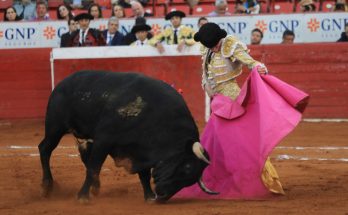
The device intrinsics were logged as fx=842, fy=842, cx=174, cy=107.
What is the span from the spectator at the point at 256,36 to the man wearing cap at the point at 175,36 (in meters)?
0.82

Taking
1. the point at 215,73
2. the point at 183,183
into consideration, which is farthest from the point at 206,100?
the point at 183,183

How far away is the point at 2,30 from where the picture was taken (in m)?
12.6

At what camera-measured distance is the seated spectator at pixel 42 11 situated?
12.9 m

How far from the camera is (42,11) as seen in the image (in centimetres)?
1288

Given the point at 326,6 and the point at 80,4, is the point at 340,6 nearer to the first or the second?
the point at 326,6

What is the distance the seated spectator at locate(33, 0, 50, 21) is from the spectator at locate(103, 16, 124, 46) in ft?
4.60

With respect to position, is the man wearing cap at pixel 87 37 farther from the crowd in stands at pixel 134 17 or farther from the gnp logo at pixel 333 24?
the gnp logo at pixel 333 24

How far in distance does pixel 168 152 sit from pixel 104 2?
8369mm

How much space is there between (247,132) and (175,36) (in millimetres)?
5356

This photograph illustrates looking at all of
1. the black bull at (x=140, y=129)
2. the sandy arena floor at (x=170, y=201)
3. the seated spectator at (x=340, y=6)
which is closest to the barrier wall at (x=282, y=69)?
the seated spectator at (x=340, y=6)

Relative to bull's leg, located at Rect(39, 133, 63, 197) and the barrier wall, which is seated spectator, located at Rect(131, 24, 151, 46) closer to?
the barrier wall

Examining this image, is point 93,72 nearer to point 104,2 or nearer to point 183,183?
point 183,183

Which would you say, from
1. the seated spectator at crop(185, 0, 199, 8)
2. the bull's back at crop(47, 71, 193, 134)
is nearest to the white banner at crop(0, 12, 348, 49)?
the seated spectator at crop(185, 0, 199, 8)

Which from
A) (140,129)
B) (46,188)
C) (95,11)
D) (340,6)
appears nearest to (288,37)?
(340,6)
